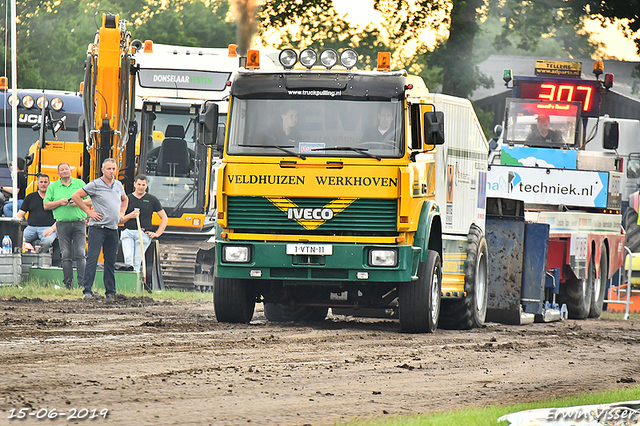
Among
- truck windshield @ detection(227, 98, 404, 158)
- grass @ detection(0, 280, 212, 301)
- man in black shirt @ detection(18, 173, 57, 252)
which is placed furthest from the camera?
man in black shirt @ detection(18, 173, 57, 252)

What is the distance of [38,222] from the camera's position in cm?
2003

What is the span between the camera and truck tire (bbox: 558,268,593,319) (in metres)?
18.8

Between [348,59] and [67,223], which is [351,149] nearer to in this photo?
[348,59]

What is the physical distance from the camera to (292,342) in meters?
11.5

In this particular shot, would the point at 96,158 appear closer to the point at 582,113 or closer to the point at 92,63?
the point at 92,63

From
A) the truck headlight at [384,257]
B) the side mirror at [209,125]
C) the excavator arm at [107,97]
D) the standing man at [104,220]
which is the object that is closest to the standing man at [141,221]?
the excavator arm at [107,97]

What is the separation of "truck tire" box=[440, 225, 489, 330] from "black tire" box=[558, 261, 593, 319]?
416 centimetres

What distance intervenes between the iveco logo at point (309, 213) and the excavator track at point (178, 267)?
7958 millimetres

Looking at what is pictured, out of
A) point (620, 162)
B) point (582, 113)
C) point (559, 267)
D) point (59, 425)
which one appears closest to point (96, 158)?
point (559, 267)

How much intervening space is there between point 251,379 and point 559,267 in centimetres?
1020

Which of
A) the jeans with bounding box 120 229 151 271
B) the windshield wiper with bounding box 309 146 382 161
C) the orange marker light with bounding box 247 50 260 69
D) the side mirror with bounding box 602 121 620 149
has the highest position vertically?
the orange marker light with bounding box 247 50 260 69

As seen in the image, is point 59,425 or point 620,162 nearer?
point 59,425

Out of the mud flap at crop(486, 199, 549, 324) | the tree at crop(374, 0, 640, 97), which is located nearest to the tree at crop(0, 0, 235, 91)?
the tree at crop(374, 0, 640, 97)

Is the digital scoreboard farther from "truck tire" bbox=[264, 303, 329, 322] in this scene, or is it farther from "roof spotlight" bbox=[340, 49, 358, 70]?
"roof spotlight" bbox=[340, 49, 358, 70]
